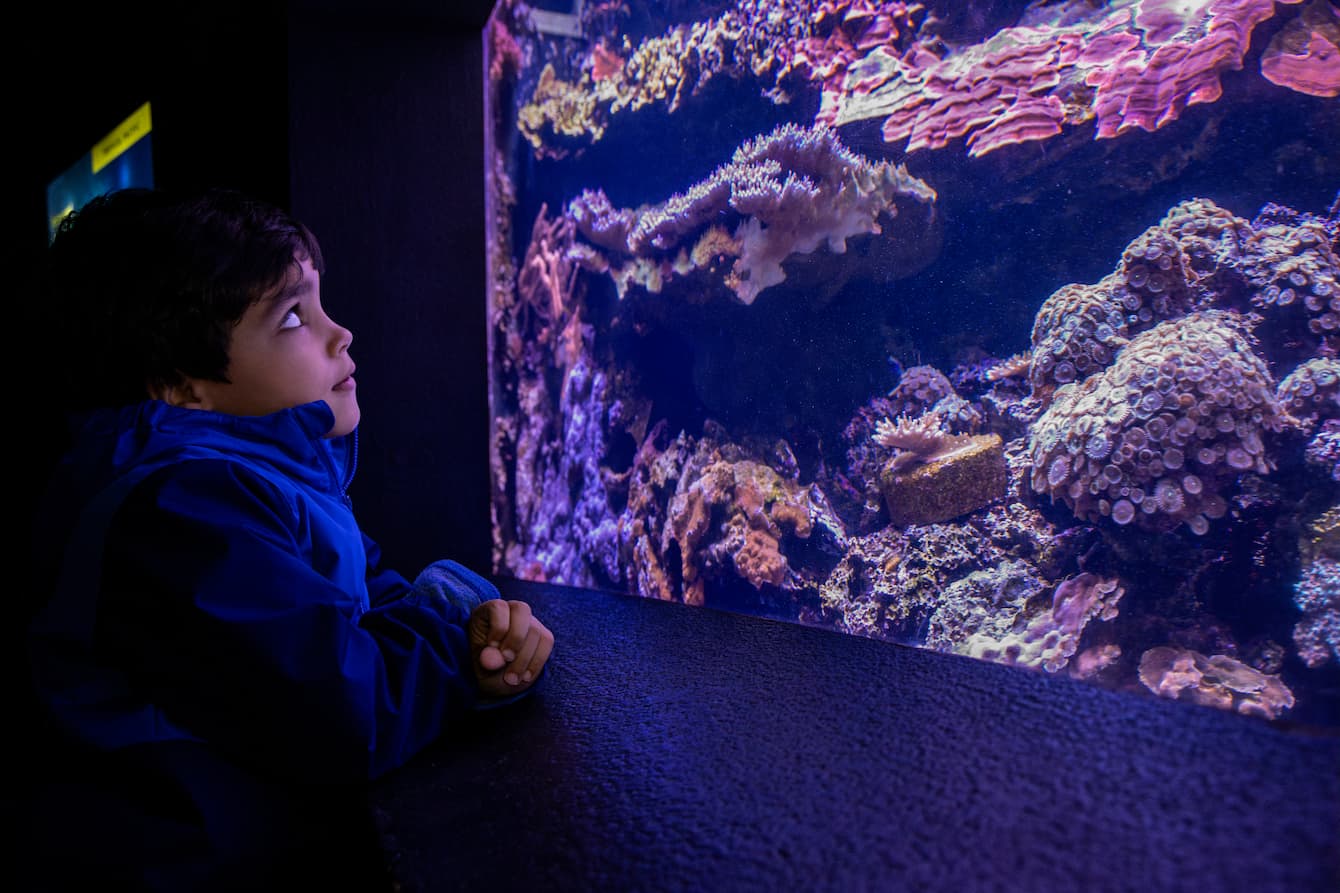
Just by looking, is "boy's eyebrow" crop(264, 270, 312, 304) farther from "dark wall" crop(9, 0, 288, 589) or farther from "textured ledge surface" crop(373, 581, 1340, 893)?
"textured ledge surface" crop(373, 581, 1340, 893)

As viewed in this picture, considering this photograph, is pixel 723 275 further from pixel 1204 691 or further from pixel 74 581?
pixel 74 581

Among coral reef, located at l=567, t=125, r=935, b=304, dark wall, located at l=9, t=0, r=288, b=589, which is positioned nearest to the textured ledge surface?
dark wall, located at l=9, t=0, r=288, b=589

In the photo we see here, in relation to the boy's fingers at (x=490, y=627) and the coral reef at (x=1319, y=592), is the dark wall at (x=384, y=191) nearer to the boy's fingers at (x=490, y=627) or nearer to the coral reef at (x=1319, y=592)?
the boy's fingers at (x=490, y=627)

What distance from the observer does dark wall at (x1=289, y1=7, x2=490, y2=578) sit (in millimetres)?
2400

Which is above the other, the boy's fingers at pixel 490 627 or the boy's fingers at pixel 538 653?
the boy's fingers at pixel 490 627

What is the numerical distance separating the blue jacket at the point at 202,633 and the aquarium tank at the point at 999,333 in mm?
1201

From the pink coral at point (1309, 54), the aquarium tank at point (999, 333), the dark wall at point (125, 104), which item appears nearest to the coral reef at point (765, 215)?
the aquarium tank at point (999, 333)

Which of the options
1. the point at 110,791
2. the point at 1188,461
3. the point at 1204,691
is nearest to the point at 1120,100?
the point at 1188,461

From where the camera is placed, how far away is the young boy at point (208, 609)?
0.96 metres

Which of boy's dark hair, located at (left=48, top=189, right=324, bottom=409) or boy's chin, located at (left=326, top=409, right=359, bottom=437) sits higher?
boy's dark hair, located at (left=48, top=189, right=324, bottom=409)

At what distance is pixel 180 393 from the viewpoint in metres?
1.31

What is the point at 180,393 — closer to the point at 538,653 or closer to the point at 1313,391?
the point at 538,653

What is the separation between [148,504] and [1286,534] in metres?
2.28

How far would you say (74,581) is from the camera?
0.97m
